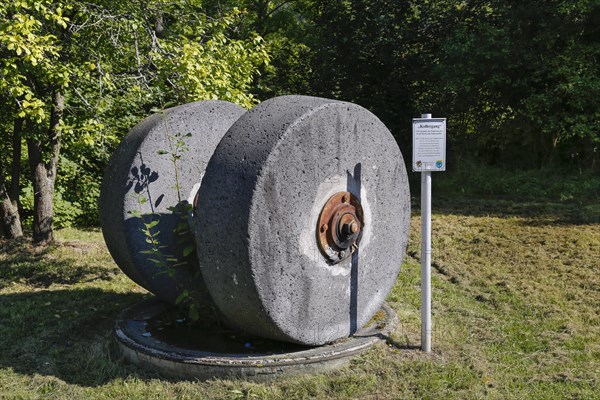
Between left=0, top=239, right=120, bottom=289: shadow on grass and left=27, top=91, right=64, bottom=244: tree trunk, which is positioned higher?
left=27, top=91, right=64, bottom=244: tree trunk

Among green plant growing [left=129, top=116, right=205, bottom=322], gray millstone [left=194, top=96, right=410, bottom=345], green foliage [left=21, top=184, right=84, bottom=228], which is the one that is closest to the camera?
gray millstone [left=194, top=96, right=410, bottom=345]

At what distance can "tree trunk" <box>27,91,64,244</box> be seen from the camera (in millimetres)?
8734

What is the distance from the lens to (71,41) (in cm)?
794

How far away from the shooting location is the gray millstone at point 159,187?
5.23 m

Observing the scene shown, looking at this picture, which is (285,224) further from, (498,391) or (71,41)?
(71,41)

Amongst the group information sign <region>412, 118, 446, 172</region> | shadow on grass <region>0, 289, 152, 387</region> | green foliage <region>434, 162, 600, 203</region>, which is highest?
information sign <region>412, 118, 446, 172</region>

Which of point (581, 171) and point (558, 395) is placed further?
point (581, 171)

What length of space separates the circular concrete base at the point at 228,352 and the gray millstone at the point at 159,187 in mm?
438

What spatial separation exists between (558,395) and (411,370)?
0.97 m

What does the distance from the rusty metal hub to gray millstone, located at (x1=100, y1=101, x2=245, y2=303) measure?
1.20 m

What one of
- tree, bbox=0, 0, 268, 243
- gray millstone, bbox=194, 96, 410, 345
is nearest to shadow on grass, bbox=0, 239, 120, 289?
tree, bbox=0, 0, 268, 243

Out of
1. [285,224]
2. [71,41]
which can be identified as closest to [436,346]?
[285,224]

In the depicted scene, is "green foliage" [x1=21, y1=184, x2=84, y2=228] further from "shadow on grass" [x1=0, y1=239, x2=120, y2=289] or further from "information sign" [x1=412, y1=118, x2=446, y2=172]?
"information sign" [x1=412, y1=118, x2=446, y2=172]

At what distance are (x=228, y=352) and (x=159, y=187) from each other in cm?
159
